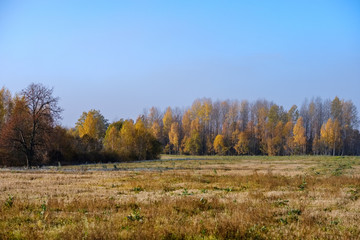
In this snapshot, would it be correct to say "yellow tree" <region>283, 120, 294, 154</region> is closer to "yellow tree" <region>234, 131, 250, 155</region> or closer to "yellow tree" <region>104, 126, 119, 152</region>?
"yellow tree" <region>234, 131, 250, 155</region>

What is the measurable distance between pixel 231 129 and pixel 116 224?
347 feet

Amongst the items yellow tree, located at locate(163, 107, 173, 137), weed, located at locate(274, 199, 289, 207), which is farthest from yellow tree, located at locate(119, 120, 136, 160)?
weed, located at locate(274, 199, 289, 207)

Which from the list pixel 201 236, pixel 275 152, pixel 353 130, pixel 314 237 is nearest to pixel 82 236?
pixel 201 236

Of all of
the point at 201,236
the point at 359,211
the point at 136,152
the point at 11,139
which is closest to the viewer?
the point at 201,236

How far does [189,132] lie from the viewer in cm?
11762

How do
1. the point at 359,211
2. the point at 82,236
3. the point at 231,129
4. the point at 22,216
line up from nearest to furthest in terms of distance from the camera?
the point at 82,236 → the point at 22,216 → the point at 359,211 → the point at 231,129

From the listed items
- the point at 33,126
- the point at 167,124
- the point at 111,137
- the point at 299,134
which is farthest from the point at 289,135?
the point at 33,126

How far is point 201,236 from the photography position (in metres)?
8.00

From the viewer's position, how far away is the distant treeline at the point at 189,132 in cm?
4191

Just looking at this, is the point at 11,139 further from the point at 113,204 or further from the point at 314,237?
the point at 314,237

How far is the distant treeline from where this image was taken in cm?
4191

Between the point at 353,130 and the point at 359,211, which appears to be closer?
the point at 359,211

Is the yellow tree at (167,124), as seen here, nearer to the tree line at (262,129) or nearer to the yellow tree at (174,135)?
the tree line at (262,129)

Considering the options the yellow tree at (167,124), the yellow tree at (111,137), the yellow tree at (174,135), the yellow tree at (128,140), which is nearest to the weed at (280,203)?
the yellow tree at (128,140)
